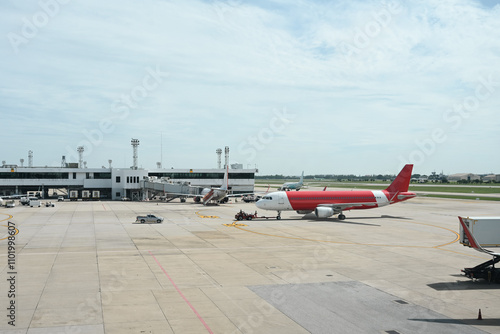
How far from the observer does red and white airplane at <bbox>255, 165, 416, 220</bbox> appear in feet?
216

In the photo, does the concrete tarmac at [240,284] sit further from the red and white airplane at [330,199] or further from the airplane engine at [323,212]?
the red and white airplane at [330,199]

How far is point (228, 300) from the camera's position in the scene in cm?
2378

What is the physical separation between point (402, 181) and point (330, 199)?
1238 centimetres

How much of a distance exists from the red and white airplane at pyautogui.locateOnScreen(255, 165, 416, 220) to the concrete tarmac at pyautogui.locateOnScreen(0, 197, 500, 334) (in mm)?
14709

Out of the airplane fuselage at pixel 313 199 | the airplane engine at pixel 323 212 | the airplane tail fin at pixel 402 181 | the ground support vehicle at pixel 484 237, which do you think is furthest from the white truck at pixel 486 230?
the airplane tail fin at pixel 402 181


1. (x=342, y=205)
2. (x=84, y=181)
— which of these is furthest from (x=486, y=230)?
(x=84, y=181)

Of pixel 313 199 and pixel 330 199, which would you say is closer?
pixel 313 199

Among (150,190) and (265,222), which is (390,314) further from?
(150,190)

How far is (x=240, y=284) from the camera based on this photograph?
27281 mm

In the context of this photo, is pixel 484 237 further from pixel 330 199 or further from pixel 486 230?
pixel 330 199

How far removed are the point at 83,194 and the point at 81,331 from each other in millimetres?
113993

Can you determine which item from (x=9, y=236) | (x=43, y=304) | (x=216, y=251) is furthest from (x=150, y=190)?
(x=43, y=304)

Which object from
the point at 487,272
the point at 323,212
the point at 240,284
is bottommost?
the point at 240,284

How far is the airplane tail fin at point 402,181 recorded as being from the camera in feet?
228
